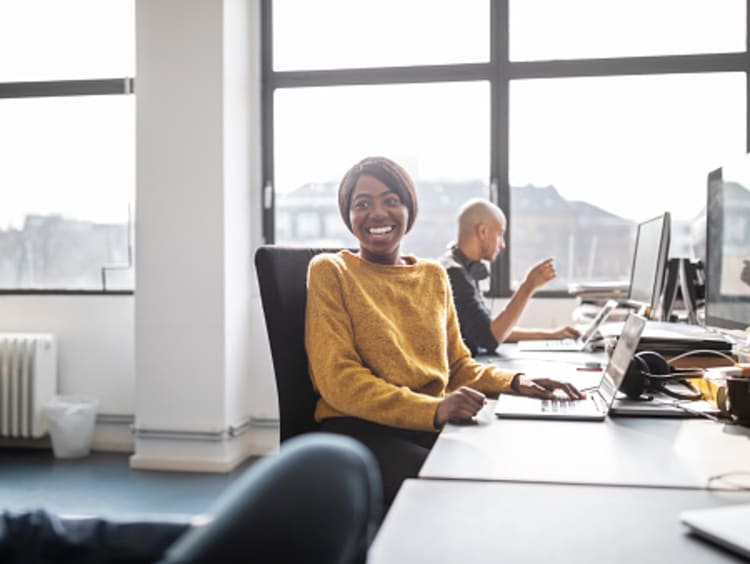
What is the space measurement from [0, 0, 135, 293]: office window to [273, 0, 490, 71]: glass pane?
0.86 metres

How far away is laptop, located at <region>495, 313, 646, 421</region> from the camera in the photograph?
156cm

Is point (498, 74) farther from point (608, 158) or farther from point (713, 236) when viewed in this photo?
point (713, 236)

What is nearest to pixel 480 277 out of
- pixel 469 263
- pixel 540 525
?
pixel 469 263

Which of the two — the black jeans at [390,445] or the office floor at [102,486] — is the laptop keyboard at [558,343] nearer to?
the black jeans at [390,445]

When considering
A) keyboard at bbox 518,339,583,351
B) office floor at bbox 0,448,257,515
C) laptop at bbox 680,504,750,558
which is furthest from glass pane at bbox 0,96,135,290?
laptop at bbox 680,504,750,558

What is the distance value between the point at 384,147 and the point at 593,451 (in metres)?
3.40

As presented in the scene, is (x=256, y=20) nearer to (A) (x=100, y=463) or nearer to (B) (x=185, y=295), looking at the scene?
(B) (x=185, y=295)

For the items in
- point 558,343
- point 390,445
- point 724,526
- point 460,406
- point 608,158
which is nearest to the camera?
point 724,526

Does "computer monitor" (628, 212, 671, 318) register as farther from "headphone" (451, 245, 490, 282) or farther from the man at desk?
"headphone" (451, 245, 490, 282)

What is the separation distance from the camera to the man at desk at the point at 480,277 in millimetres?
2807

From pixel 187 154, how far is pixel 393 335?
103 inches

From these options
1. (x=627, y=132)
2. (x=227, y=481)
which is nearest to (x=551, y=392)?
(x=227, y=481)

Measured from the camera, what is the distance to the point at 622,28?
13.8 ft

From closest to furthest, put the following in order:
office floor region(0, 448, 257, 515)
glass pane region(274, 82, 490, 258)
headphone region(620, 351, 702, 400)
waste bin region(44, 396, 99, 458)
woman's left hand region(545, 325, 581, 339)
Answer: headphone region(620, 351, 702, 400) → woman's left hand region(545, 325, 581, 339) → office floor region(0, 448, 257, 515) → waste bin region(44, 396, 99, 458) → glass pane region(274, 82, 490, 258)
